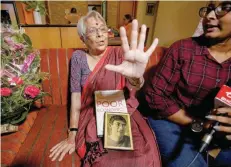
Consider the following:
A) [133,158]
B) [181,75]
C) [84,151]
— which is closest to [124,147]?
[133,158]

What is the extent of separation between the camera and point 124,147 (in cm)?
84

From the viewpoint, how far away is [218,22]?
833mm

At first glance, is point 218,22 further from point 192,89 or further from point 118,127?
point 118,127

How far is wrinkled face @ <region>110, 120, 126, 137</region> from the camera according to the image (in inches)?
35.3

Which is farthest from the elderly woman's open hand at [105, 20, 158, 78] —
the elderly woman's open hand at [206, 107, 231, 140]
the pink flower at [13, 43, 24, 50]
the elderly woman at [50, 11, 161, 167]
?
the pink flower at [13, 43, 24, 50]

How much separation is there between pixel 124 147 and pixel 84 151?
0.82 feet

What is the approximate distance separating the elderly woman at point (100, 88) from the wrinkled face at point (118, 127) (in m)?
0.09

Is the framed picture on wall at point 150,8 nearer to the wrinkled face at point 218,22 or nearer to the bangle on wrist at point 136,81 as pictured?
the wrinkled face at point 218,22

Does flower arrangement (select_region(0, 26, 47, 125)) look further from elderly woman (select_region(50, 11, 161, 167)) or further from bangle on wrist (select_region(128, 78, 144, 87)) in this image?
bangle on wrist (select_region(128, 78, 144, 87))

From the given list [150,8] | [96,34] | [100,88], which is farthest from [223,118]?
[150,8]

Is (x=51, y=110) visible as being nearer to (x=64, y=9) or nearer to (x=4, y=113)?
(x=4, y=113)

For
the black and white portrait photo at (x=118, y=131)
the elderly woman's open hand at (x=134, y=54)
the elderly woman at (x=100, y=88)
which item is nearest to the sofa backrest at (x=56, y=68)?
the elderly woman at (x=100, y=88)

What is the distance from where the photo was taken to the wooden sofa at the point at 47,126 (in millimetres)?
901

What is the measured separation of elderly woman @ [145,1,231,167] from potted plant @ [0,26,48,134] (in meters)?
0.70
